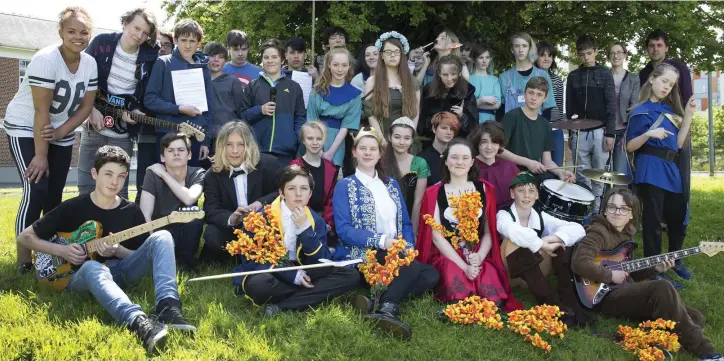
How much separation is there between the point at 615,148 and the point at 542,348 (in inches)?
161

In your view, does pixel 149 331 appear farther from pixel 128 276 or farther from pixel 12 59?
pixel 12 59

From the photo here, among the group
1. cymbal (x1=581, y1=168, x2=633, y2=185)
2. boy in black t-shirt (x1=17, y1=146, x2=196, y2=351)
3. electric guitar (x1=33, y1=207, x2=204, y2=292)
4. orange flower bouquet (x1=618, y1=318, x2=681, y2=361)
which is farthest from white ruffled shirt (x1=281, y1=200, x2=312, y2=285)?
cymbal (x1=581, y1=168, x2=633, y2=185)

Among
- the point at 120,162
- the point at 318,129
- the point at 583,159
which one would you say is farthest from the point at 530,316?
the point at 583,159

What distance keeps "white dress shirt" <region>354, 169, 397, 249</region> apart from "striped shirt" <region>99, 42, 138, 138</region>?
2418 mm

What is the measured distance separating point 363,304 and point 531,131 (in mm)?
2773

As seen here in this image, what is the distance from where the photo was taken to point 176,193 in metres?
4.90

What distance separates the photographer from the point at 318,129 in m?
5.21

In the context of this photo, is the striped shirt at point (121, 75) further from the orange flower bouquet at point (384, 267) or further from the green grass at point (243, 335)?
the orange flower bouquet at point (384, 267)

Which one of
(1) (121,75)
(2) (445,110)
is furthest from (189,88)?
(2) (445,110)

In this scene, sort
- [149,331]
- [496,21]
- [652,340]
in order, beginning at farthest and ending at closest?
[496,21] < [652,340] < [149,331]

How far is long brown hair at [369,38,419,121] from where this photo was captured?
6.02 meters

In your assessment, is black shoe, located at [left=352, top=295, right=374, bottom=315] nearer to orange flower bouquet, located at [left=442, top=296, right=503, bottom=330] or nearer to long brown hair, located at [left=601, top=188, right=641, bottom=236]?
orange flower bouquet, located at [left=442, top=296, right=503, bottom=330]

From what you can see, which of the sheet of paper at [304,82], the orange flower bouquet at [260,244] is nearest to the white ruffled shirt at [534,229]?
the orange flower bouquet at [260,244]

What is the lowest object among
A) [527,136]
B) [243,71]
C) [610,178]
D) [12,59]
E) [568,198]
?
[568,198]
